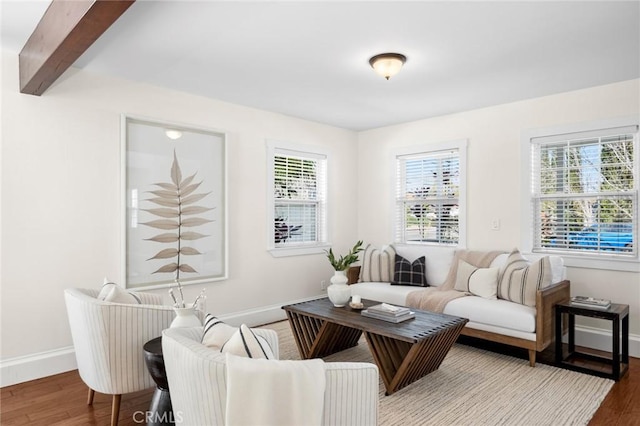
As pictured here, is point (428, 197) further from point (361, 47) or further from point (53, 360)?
point (53, 360)

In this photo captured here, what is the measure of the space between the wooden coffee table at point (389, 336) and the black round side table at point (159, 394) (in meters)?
1.39

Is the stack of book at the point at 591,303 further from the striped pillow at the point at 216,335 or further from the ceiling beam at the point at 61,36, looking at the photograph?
the ceiling beam at the point at 61,36

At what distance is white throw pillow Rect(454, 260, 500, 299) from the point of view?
12.9ft

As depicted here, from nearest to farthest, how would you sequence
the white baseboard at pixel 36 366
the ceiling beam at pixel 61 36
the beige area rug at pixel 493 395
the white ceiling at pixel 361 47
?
the ceiling beam at pixel 61 36 → the white ceiling at pixel 361 47 → the beige area rug at pixel 493 395 → the white baseboard at pixel 36 366

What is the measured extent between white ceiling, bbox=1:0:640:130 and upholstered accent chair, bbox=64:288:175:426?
1807mm

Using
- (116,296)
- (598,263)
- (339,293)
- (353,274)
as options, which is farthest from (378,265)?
(116,296)

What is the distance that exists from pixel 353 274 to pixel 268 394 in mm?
3811

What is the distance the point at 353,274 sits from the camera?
16.7ft

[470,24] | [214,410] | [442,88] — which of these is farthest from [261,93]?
[214,410]

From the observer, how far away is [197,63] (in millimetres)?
3303

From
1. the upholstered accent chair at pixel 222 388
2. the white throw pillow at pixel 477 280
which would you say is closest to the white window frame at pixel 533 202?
the white throw pillow at pixel 477 280

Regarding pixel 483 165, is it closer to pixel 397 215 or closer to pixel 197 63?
pixel 397 215

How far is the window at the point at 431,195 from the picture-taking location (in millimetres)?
4918

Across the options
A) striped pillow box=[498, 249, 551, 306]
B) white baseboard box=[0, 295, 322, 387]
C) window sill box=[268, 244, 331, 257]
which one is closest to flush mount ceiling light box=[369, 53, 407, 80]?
striped pillow box=[498, 249, 551, 306]
